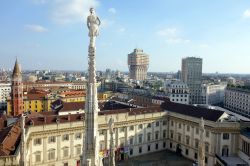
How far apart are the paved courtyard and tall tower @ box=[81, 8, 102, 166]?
56705 mm

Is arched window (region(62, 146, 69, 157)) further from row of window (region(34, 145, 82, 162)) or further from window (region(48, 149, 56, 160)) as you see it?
window (region(48, 149, 56, 160))

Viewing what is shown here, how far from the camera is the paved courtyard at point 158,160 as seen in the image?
68881 mm

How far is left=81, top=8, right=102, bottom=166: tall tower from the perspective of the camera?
14046 mm

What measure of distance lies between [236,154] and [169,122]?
21189mm

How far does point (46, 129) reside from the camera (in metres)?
60.2

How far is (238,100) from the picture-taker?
5866 inches

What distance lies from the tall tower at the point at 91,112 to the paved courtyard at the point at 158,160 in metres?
56.7

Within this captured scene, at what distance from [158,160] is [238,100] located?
94.0m

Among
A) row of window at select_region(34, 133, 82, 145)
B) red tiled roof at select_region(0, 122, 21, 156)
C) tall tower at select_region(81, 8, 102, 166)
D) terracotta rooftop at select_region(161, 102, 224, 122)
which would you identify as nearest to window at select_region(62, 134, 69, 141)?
row of window at select_region(34, 133, 82, 145)

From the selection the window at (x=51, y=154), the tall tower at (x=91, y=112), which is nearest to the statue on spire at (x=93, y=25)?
the tall tower at (x=91, y=112)

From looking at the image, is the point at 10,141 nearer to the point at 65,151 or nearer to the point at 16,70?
the point at 65,151

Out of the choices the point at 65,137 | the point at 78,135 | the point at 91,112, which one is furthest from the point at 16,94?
the point at 91,112

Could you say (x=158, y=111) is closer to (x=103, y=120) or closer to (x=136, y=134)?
(x=136, y=134)

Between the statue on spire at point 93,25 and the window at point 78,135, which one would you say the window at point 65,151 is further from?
the statue on spire at point 93,25
